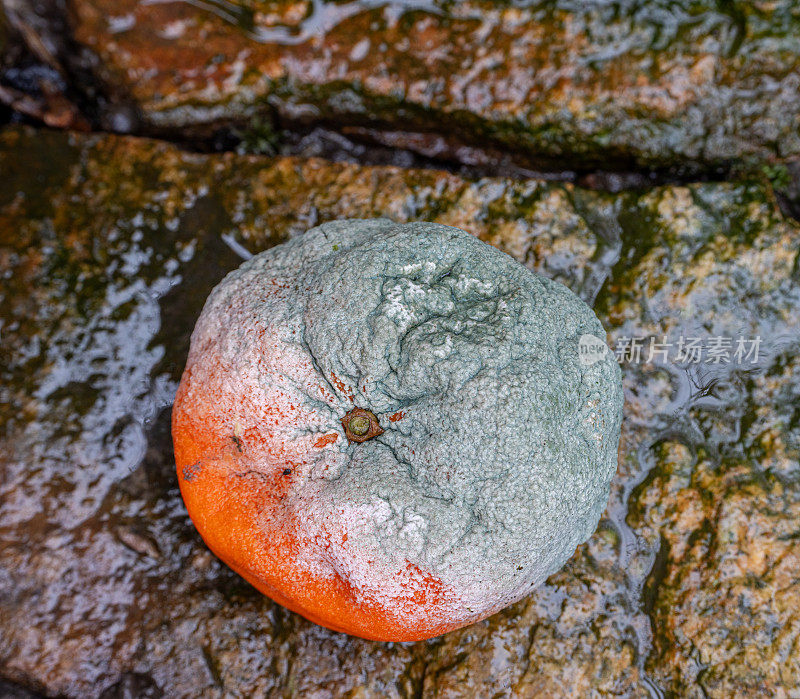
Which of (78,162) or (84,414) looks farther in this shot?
(78,162)

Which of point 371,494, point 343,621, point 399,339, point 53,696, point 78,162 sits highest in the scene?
point 78,162

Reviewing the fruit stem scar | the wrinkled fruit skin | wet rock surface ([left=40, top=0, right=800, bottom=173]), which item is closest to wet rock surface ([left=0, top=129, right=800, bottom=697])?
wet rock surface ([left=40, top=0, right=800, bottom=173])

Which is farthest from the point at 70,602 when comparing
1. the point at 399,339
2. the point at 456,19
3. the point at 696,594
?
the point at 456,19

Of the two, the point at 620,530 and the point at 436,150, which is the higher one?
the point at 436,150

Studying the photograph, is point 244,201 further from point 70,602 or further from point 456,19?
point 70,602

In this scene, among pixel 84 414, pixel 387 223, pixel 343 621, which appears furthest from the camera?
pixel 84 414

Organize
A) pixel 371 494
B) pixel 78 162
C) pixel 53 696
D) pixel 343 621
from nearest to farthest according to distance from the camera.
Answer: pixel 371 494
pixel 343 621
pixel 53 696
pixel 78 162

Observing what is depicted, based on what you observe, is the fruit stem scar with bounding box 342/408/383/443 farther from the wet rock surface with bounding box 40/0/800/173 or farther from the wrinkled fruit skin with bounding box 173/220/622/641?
the wet rock surface with bounding box 40/0/800/173

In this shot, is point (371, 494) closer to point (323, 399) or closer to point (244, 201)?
point (323, 399)
